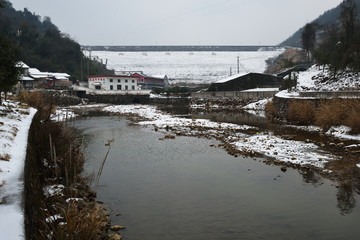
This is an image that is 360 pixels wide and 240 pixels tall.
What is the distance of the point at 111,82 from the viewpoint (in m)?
64.1

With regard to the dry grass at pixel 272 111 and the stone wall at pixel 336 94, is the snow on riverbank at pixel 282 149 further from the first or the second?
the dry grass at pixel 272 111

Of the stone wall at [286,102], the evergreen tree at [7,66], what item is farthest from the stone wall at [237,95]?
the evergreen tree at [7,66]

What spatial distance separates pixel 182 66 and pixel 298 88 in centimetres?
10028

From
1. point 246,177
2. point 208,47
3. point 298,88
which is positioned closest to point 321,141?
point 246,177

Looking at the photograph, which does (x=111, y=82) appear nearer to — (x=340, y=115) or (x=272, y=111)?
(x=272, y=111)

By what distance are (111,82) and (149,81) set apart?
2214cm

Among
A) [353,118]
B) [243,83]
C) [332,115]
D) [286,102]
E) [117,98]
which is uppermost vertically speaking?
[243,83]

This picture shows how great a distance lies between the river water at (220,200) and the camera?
6.26 meters

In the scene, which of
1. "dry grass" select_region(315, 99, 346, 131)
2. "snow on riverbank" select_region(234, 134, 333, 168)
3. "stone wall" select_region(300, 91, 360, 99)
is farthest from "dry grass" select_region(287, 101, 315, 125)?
"snow on riverbank" select_region(234, 134, 333, 168)

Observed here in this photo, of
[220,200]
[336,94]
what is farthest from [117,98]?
[220,200]

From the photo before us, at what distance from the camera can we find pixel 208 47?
171m

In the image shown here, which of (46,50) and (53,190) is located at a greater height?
(46,50)

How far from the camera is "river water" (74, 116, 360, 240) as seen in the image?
6.26 metres

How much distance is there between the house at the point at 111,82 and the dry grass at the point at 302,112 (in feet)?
152
